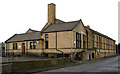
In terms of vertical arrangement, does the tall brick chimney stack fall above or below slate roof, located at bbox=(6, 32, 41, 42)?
above

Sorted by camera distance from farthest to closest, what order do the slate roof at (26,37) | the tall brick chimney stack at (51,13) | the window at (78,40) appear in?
the tall brick chimney stack at (51,13), the slate roof at (26,37), the window at (78,40)

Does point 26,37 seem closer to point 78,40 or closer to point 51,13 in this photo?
point 51,13

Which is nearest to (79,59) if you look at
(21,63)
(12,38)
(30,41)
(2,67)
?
(30,41)

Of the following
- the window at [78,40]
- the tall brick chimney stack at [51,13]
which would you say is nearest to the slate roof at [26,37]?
the tall brick chimney stack at [51,13]

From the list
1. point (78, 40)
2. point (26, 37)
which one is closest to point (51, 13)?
point (26, 37)

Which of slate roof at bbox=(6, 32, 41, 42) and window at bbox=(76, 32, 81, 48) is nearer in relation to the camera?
window at bbox=(76, 32, 81, 48)

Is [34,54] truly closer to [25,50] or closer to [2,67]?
[25,50]

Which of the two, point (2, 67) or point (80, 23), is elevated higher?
point (80, 23)

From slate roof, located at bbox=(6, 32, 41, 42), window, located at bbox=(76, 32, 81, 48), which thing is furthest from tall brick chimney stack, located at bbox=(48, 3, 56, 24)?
window, located at bbox=(76, 32, 81, 48)

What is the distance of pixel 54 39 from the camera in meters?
37.3

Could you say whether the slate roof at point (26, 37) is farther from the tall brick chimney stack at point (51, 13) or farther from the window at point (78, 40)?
the window at point (78, 40)

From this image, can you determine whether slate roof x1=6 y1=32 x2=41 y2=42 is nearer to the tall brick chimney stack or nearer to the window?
the tall brick chimney stack

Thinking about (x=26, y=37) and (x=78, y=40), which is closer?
(x=78, y=40)

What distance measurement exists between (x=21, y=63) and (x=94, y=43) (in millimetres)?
34193
